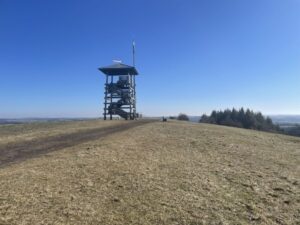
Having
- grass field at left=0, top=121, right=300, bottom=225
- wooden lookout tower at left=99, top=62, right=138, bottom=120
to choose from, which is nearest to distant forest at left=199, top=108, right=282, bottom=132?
wooden lookout tower at left=99, top=62, right=138, bottom=120

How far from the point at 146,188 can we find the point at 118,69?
40684 mm

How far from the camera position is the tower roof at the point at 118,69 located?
47.5m

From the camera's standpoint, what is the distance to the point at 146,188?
824 centimetres

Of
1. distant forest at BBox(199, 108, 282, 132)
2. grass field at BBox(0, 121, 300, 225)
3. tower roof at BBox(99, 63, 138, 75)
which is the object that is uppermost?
tower roof at BBox(99, 63, 138, 75)

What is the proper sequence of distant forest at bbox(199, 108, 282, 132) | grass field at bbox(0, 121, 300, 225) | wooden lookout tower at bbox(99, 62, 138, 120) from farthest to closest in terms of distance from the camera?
distant forest at bbox(199, 108, 282, 132) < wooden lookout tower at bbox(99, 62, 138, 120) < grass field at bbox(0, 121, 300, 225)

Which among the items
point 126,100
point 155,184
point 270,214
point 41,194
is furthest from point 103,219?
point 126,100

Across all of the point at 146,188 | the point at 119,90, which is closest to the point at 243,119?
the point at 119,90

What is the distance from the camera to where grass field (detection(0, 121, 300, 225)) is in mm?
6684

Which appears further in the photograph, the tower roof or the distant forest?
the distant forest

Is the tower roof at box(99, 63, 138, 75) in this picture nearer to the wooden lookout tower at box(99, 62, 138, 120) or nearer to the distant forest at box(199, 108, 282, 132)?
the wooden lookout tower at box(99, 62, 138, 120)

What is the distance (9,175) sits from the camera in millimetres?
8758

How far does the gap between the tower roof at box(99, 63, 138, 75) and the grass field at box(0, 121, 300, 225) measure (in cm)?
3553

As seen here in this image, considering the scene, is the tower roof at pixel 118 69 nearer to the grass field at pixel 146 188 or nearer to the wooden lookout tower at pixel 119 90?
the wooden lookout tower at pixel 119 90

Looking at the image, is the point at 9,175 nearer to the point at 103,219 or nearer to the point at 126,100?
the point at 103,219
